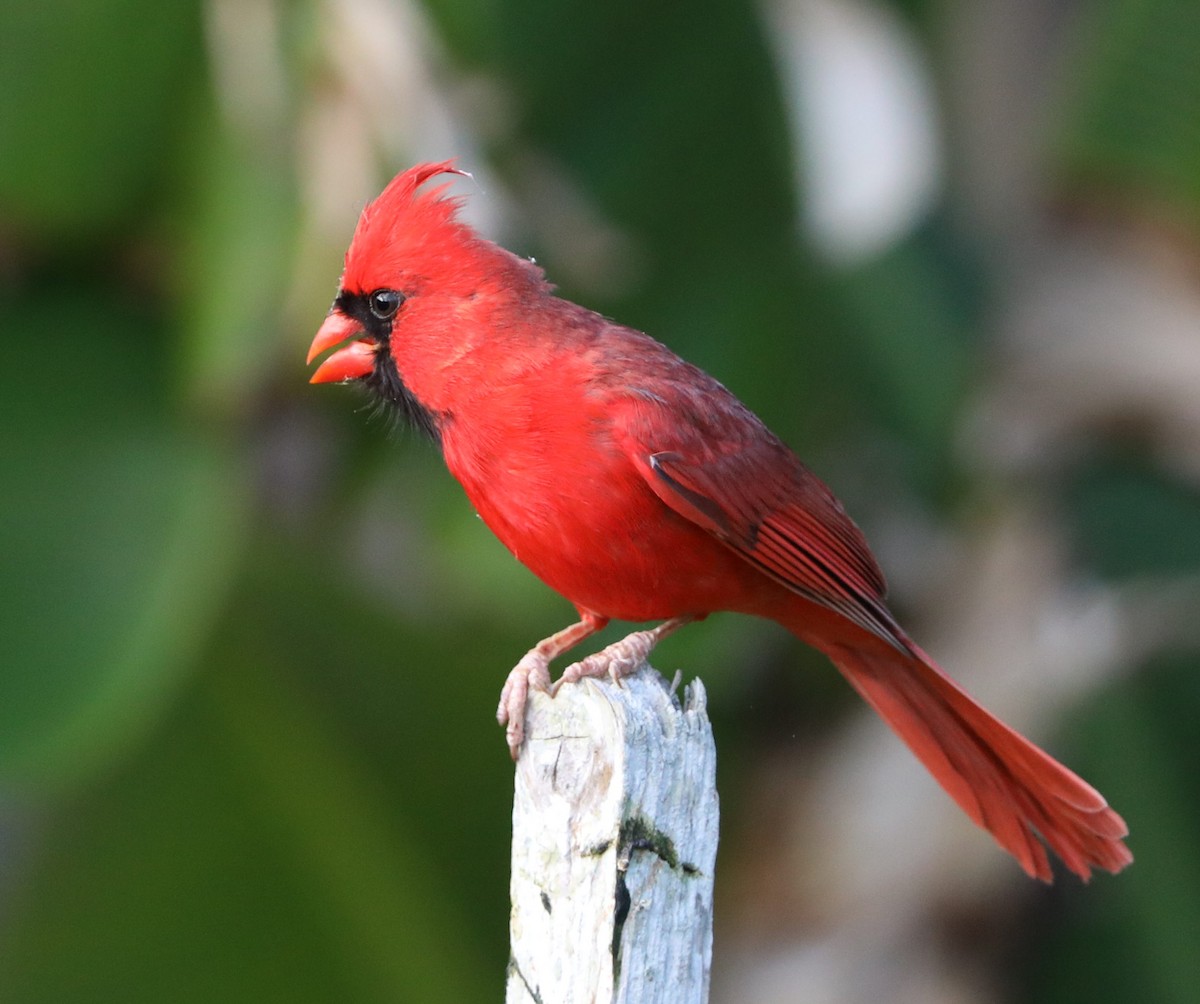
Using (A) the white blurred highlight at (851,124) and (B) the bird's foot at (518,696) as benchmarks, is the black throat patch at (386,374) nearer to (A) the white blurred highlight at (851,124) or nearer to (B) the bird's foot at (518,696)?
(B) the bird's foot at (518,696)

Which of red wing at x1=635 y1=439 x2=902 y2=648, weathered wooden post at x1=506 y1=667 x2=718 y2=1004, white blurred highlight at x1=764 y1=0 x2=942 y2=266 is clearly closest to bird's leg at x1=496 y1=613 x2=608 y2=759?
weathered wooden post at x1=506 y1=667 x2=718 y2=1004

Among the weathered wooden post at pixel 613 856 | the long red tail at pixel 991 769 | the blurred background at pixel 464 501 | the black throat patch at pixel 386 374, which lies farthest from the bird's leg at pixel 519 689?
the blurred background at pixel 464 501

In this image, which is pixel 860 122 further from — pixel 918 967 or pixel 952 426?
pixel 918 967

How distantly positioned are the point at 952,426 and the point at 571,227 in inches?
38.0

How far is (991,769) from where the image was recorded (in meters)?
2.34

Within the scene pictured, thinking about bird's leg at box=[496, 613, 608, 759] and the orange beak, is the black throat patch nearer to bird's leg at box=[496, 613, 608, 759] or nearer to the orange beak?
the orange beak

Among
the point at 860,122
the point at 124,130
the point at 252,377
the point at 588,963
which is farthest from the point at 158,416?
the point at 588,963

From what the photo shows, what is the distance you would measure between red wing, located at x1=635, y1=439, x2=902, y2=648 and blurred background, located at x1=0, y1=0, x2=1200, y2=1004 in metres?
0.94

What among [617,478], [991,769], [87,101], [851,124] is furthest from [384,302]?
[851,124]

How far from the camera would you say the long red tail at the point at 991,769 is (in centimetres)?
223

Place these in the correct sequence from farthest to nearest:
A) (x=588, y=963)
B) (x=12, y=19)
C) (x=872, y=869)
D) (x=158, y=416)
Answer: (x=872, y=869) → (x=158, y=416) → (x=12, y=19) → (x=588, y=963)

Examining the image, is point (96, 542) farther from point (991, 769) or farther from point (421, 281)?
point (991, 769)

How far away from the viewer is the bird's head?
2.20 meters

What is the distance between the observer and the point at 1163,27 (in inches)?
142
